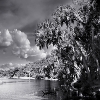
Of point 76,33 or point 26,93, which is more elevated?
point 76,33

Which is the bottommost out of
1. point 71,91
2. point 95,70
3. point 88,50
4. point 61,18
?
point 71,91

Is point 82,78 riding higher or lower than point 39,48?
lower

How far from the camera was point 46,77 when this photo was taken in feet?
605

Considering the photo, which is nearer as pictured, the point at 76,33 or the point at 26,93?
the point at 76,33

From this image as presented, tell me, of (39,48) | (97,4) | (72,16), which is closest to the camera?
(97,4)

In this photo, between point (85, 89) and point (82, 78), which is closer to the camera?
point (85, 89)

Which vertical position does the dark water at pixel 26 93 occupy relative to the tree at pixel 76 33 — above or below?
below

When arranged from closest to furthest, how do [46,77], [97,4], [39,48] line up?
1. [97,4]
2. [39,48]
3. [46,77]

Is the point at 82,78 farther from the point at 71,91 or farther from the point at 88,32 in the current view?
the point at 88,32

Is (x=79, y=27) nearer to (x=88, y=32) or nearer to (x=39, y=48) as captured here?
(x=88, y=32)

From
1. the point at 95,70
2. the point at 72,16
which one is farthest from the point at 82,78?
the point at 72,16

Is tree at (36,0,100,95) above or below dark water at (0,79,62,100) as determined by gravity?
above

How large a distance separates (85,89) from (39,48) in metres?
15.0

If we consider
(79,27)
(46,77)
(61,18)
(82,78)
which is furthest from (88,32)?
(46,77)
